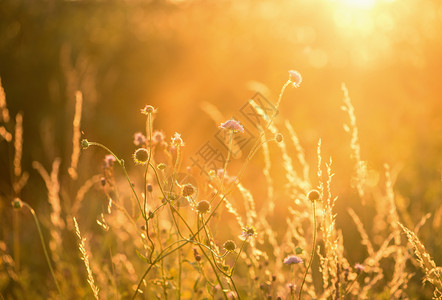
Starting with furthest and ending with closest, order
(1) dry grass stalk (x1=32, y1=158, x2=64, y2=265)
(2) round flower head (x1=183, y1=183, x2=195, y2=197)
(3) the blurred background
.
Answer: (3) the blurred background, (1) dry grass stalk (x1=32, y1=158, x2=64, y2=265), (2) round flower head (x1=183, y1=183, x2=195, y2=197)

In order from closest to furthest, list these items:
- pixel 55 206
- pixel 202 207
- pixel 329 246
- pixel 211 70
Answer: pixel 202 207, pixel 329 246, pixel 55 206, pixel 211 70

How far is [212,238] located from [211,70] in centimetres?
676

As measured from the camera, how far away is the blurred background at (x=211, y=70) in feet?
17.4

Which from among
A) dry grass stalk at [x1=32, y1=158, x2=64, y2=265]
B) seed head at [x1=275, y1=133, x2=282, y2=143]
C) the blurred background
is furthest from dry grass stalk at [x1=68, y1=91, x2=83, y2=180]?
the blurred background

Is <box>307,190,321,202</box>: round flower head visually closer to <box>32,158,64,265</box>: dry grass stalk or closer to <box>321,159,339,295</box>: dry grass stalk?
<box>321,159,339,295</box>: dry grass stalk

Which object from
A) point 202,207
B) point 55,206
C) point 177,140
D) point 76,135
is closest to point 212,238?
point 202,207

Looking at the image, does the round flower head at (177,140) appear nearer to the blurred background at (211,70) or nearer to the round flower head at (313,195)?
the round flower head at (313,195)

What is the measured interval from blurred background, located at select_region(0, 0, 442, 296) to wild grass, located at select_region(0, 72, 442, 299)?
38.3 inches

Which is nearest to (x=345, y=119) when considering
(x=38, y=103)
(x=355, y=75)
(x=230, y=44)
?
(x=355, y=75)

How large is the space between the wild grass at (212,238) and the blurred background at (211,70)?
973mm

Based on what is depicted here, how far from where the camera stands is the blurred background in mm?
5301

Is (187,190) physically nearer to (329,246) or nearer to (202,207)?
(202,207)

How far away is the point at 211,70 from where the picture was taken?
809 cm

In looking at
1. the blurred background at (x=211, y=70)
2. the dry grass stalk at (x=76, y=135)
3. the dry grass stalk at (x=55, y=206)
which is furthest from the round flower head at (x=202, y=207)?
the blurred background at (x=211, y=70)
